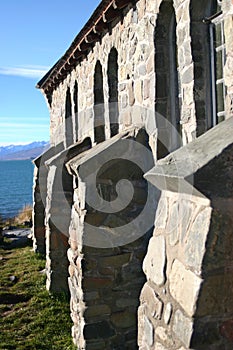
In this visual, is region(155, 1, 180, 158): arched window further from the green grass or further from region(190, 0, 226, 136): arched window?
the green grass

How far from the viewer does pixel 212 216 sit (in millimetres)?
2682

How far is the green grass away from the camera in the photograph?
6.50 metres

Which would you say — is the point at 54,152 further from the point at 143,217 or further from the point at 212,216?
the point at 212,216

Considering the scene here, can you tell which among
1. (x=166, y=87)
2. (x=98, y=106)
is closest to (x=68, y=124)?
(x=98, y=106)

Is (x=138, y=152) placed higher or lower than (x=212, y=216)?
higher

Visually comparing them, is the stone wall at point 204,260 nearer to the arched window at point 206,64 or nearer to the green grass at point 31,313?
the arched window at point 206,64

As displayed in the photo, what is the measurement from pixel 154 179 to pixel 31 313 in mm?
5306

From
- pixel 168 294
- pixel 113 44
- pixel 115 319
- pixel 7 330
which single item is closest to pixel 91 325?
pixel 115 319

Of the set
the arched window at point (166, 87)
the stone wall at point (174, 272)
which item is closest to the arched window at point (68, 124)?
the arched window at point (166, 87)

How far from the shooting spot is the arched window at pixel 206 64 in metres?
4.13

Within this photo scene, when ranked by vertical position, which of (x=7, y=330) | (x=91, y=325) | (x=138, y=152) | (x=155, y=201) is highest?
(x=138, y=152)

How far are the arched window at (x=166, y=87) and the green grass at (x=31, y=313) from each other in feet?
10.9

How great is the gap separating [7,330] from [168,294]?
186 inches

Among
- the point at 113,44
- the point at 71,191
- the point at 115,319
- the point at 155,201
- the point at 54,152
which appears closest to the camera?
the point at 155,201
